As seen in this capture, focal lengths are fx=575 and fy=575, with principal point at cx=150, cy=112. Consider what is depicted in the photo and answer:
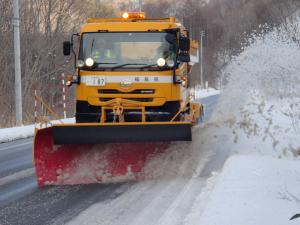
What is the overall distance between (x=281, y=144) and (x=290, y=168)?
7.40ft

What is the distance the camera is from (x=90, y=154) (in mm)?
8812

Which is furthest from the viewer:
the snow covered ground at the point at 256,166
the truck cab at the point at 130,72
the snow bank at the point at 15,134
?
the snow bank at the point at 15,134

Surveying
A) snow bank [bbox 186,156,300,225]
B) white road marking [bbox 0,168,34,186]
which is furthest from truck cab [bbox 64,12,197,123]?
snow bank [bbox 186,156,300,225]

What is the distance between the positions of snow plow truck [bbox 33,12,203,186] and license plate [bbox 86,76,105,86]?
0.05 feet

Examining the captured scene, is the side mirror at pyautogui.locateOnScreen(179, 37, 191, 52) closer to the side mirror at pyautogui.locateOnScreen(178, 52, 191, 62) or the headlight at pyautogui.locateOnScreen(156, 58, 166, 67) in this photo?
the side mirror at pyautogui.locateOnScreen(178, 52, 191, 62)

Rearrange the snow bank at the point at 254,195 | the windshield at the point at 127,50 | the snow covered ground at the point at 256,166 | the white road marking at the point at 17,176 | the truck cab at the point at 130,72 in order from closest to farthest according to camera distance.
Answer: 1. the snow bank at the point at 254,195
2. the snow covered ground at the point at 256,166
3. the white road marking at the point at 17,176
4. the truck cab at the point at 130,72
5. the windshield at the point at 127,50

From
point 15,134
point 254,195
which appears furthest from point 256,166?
point 15,134

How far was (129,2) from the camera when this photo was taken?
84.4m

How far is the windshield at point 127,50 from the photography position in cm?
960

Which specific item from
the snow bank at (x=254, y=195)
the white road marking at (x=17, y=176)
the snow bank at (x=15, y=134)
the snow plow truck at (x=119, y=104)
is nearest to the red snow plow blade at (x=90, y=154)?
the snow plow truck at (x=119, y=104)

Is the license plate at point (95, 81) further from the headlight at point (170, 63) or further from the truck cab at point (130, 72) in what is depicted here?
the headlight at point (170, 63)

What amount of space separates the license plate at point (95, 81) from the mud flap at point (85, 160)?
3.66 feet

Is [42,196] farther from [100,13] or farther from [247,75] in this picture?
[100,13]

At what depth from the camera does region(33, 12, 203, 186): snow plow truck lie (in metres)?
8.27
